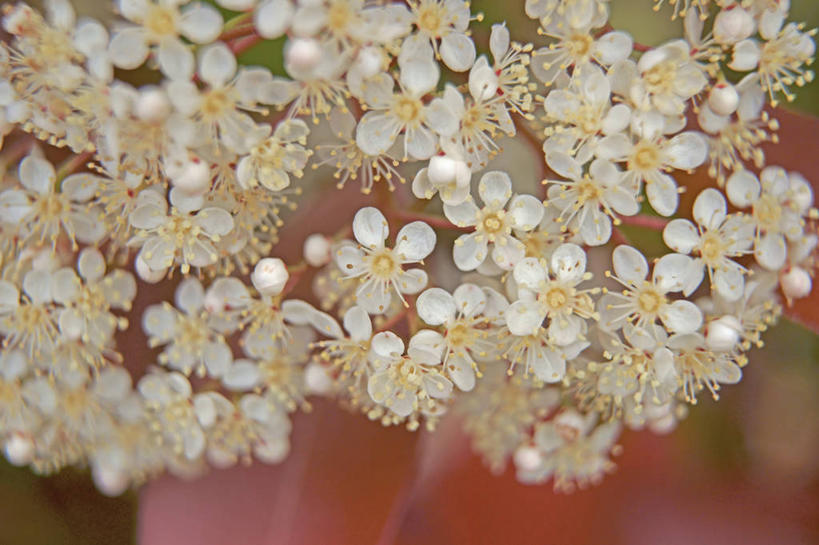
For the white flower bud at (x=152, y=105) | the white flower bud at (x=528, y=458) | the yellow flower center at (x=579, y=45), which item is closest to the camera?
the white flower bud at (x=152, y=105)

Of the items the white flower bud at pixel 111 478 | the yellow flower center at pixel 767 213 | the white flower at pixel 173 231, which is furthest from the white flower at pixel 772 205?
the white flower bud at pixel 111 478

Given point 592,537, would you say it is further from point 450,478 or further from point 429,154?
point 429,154

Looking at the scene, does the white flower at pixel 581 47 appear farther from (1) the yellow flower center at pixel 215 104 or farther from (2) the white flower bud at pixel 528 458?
(2) the white flower bud at pixel 528 458

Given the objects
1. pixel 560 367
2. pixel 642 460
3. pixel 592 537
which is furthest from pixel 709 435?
pixel 560 367

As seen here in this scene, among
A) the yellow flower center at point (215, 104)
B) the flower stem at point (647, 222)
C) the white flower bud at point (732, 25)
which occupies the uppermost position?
the white flower bud at point (732, 25)

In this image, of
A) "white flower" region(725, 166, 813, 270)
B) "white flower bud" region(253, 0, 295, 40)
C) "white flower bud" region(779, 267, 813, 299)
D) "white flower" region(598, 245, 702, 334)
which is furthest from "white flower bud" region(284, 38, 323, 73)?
"white flower bud" region(779, 267, 813, 299)

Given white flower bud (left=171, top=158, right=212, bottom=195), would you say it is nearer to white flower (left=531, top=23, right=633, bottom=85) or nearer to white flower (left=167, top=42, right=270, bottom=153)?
white flower (left=167, top=42, right=270, bottom=153)

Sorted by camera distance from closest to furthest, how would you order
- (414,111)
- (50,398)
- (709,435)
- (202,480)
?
(414,111) < (50,398) < (202,480) < (709,435)
